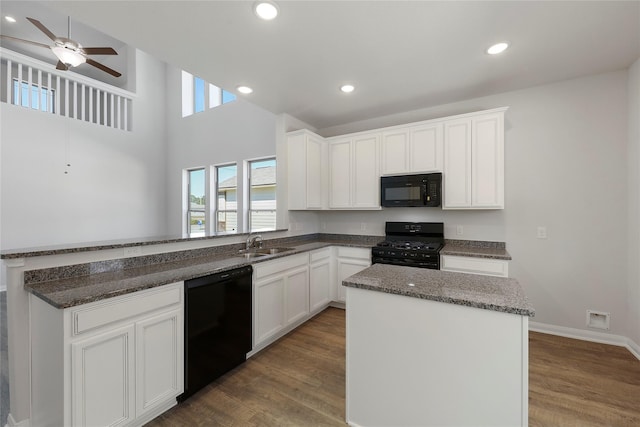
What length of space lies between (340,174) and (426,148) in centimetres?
122

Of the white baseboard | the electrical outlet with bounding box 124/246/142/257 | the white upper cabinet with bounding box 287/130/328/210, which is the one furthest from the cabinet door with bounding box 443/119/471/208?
the electrical outlet with bounding box 124/246/142/257

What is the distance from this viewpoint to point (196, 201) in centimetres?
651

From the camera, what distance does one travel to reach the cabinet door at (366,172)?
359cm

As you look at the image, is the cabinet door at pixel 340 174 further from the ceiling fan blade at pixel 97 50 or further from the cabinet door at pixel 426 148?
the ceiling fan blade at pixel 97 50

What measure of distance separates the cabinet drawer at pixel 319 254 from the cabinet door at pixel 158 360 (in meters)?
1.70

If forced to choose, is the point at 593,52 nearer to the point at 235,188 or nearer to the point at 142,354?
the point at 142,354

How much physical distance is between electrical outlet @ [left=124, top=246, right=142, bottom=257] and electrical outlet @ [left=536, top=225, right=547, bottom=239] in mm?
3980

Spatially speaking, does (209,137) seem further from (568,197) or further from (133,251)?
A: (568,197)

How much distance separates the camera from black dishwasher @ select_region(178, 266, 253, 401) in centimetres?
→ 186

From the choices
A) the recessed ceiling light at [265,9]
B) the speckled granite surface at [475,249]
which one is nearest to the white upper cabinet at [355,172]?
the speckled granite surface at [475,249]

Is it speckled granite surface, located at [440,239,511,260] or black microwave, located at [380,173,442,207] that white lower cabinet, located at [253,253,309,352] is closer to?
black microwave, located at [380,173,442,207]

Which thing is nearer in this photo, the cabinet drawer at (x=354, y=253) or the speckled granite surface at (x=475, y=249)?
the speckled granite surface at (x=475, y=249)

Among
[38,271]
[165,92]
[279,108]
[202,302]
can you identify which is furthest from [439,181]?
[165,92]

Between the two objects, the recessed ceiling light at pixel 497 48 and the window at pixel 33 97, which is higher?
the window at pixel 33 97
